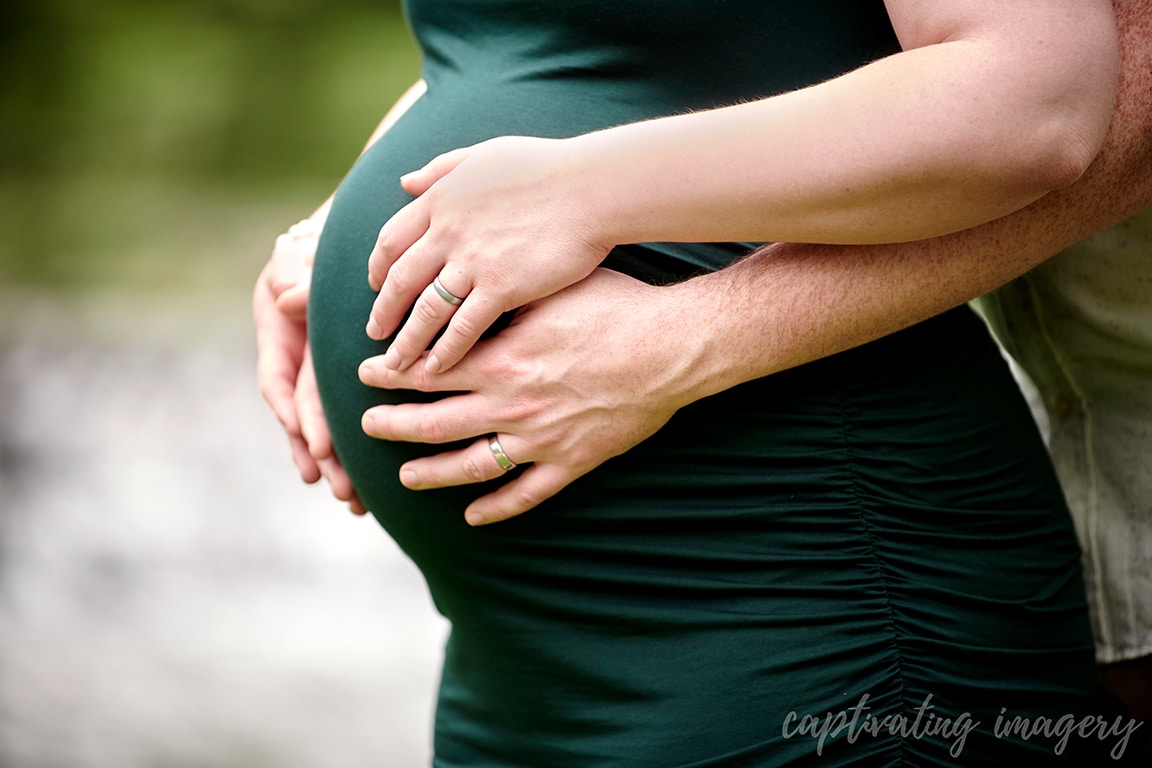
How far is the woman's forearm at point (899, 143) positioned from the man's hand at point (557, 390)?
0.06m

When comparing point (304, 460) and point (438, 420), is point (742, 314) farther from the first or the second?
point (304, 460)

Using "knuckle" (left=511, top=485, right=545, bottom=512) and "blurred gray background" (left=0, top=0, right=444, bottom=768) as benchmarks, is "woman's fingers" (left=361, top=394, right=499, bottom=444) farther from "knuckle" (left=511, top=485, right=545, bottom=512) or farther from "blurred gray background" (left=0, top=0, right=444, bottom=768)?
"blurred gray background" (left=0, top=0, right=444, bottom=768)

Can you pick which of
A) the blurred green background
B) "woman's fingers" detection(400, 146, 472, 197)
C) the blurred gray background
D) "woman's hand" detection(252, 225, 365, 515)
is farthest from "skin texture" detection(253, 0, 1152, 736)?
the blurred green background

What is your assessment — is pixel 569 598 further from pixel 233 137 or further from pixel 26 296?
pixel 233 137

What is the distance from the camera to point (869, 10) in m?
0.86

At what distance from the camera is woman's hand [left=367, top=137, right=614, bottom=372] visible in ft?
2.55

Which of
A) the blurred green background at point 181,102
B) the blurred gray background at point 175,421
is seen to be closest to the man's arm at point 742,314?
the blurred gray background at point 175,421

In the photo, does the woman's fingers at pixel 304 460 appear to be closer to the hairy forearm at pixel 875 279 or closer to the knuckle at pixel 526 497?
the knuckle at pixel 526 497

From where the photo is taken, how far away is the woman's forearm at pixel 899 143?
69 cm

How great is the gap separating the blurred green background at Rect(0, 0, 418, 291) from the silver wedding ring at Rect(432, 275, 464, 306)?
5.50 meters

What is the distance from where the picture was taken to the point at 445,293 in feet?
2.66

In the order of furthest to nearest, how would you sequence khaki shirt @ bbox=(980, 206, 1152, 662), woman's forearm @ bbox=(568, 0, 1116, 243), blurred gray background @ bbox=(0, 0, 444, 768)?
1. blurred gray background @ bbox=(0, 0, 444, 768)
2. khaki shirt @ bbox=(980, 206, 1152, 662)
3. woman's forearm @ bbox=(568, 0, 1116, 243)

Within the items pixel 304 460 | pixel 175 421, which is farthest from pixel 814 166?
pixel 175 421

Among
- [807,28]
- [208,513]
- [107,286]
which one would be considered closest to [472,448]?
[807,28]
